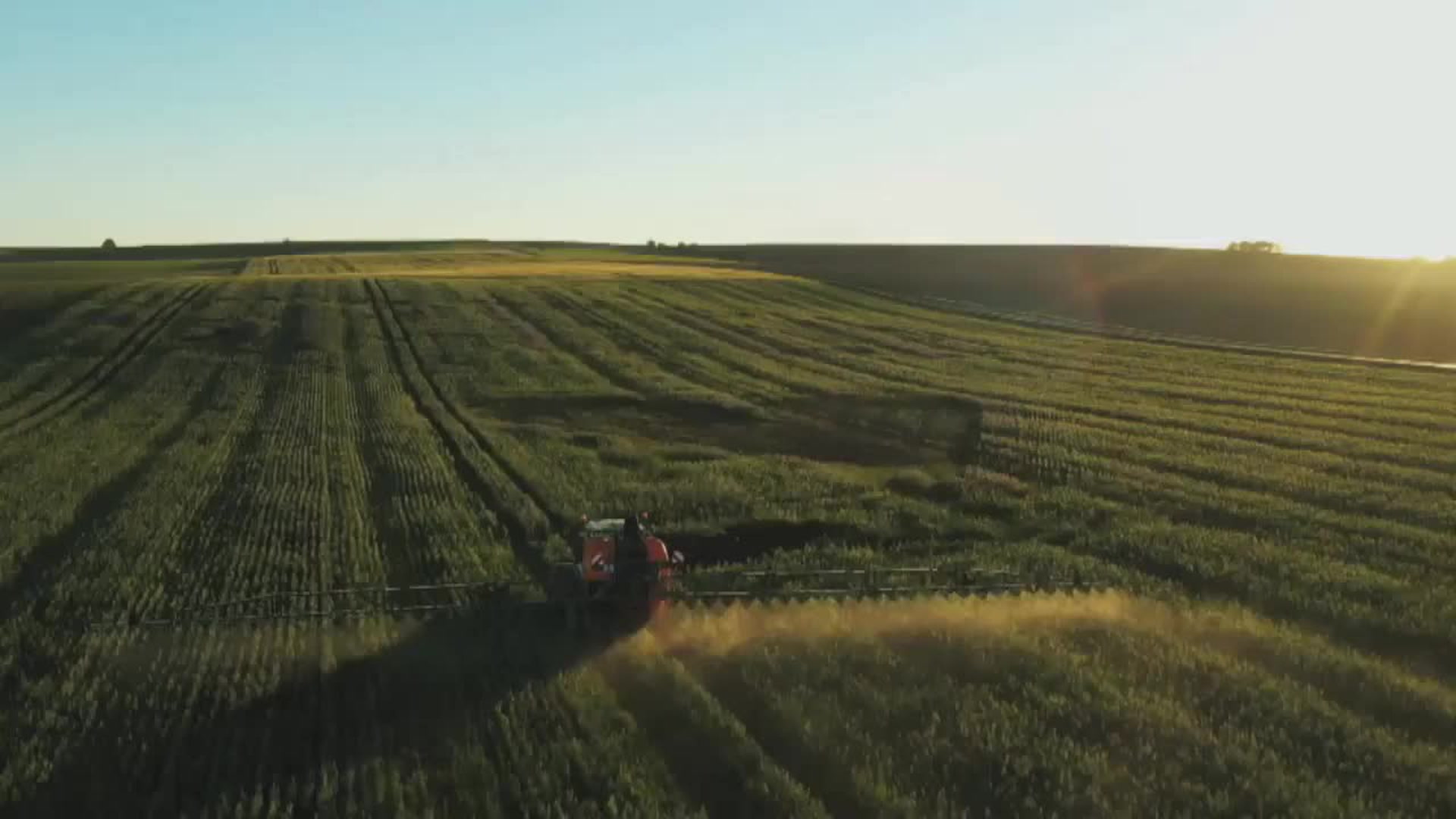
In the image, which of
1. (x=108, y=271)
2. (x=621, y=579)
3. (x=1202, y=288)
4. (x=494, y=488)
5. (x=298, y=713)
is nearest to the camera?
(x=298, y=713)

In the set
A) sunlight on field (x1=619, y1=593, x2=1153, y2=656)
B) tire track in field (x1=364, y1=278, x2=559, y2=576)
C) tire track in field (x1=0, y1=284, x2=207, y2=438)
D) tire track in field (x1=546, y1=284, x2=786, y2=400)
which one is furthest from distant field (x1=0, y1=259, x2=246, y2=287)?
sunlight on field (x1=619, y1=593, x2=1153, y2=656)

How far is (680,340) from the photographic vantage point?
5384 centimetres

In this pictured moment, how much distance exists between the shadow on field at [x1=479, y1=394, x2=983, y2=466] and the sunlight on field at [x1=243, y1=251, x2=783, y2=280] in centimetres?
4603

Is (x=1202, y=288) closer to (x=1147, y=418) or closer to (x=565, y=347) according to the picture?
(x=565, y=347)

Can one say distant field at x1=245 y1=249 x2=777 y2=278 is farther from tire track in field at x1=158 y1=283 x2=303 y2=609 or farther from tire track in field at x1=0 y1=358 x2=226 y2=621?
tire track in field at x1=0 y1=358 x2=226 y2=621

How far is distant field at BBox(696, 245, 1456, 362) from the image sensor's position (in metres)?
65.8

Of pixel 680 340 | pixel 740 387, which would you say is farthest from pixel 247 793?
pixel 680 340

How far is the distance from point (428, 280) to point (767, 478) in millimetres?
54809

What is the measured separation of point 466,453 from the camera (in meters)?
29.2

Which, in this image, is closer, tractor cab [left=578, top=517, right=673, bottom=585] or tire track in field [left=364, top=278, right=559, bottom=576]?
tractor cab [left=578, top=517, right=673, bottom=585]

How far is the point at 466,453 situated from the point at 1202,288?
7105 centimetres

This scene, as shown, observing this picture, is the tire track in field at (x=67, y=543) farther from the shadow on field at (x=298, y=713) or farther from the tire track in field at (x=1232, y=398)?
the tire track in field at (x=1232, y=398)

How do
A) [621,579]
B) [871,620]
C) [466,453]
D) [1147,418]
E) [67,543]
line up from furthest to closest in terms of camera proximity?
[1147,418], [466,453], [67,543], [871,620], [621,579]

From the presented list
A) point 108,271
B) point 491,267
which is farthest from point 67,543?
point 108,271
